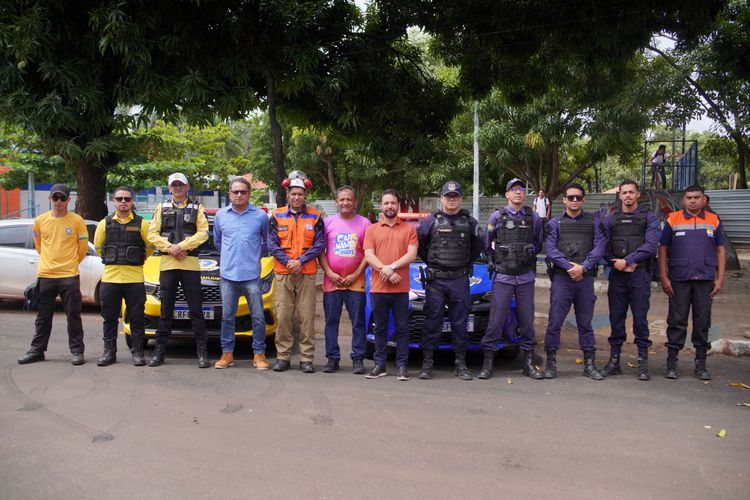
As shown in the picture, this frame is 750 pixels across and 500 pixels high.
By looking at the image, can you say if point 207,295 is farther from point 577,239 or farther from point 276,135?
point 577,239

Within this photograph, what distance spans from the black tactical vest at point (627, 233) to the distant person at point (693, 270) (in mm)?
397

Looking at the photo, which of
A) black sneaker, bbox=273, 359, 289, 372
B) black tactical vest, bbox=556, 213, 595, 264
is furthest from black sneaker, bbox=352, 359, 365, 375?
black tactical vest, bbox=556, 213, 595, 264

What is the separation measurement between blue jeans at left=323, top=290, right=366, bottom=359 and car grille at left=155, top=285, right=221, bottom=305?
1288mm

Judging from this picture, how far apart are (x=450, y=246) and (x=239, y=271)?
2.12m

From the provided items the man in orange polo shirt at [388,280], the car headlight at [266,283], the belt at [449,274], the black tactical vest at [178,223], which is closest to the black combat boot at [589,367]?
the belt at [449,274]

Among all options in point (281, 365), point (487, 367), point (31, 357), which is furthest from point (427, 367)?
point (31, 357)

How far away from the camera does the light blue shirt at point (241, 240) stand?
22.0ft

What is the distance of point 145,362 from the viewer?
6844mm

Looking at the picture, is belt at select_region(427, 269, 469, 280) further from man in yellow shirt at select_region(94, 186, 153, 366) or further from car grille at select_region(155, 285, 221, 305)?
man in yellow shirt at select_region(94, 186, 153, 366)

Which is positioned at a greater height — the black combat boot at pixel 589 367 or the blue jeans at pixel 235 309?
the blue jeans at pixel 235 309

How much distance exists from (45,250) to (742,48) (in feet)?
39.0

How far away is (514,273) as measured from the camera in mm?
6543

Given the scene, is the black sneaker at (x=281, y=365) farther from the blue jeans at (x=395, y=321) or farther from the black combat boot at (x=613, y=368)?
the black combat boot at (x=613, y=368)

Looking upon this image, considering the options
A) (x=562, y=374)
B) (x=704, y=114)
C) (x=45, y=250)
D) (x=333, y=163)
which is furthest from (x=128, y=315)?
(x=333, y=163)
